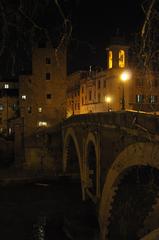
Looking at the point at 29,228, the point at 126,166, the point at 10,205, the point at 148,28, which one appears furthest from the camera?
the point at 10,205

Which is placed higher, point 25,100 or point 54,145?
point 25,100

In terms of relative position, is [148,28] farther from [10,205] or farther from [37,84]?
[37,84]

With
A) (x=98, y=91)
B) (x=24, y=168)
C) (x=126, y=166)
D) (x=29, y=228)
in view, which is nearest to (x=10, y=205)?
(x=29, y=228)

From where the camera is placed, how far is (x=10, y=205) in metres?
33.5

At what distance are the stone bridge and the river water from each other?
2149mm

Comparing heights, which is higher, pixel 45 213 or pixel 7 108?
pixel 7 108

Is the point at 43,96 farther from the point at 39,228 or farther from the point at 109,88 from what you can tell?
the point at 39,228

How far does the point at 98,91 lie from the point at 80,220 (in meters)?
34.4

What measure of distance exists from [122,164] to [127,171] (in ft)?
1.25

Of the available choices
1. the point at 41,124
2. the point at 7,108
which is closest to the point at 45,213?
the point at 41,124

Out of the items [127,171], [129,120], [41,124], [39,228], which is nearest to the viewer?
[129,120]

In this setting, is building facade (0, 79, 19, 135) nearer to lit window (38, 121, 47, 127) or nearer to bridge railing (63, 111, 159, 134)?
lit window (38, 121, 47, 127)

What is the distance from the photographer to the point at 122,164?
17.9 m

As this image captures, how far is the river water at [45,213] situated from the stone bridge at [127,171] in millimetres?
2149
